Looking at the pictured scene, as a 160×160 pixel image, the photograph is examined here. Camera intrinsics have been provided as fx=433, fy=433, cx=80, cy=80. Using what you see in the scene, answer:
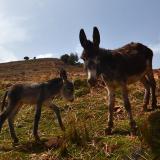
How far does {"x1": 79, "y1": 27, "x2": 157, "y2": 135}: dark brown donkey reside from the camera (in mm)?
10758

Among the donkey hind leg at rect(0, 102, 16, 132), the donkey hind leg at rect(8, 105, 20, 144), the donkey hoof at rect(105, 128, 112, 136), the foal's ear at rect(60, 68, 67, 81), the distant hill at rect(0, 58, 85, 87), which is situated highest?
the distant hill at rect(0, 58, 85, 87)

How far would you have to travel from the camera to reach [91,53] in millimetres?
10781

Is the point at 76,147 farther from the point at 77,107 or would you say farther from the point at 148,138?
the point at 77,107

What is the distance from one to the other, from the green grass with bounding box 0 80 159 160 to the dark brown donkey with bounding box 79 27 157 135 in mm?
751

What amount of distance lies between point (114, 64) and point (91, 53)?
1018 mm

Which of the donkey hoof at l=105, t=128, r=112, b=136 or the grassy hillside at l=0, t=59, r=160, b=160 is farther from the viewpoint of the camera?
the donkey hoof at l=105, t=128, r=112, b=136

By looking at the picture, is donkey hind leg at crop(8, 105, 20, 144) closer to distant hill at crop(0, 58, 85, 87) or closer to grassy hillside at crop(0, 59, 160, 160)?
grassy hillside at crop(0, 59, 160, 160)

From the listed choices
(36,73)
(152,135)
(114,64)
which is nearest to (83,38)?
(114,64)

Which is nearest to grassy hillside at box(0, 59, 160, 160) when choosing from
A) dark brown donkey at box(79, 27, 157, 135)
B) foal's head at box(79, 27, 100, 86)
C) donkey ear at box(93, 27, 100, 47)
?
dark brown donkey at box(79, 27, 157, 135)

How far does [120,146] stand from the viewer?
31.6 feet

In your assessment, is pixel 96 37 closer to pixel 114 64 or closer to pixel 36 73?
pixel 114 64

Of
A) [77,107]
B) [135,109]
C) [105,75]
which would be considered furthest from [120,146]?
[77,107]

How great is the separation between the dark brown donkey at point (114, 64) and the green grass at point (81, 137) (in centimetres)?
75

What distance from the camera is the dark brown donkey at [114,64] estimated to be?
10.8 m
